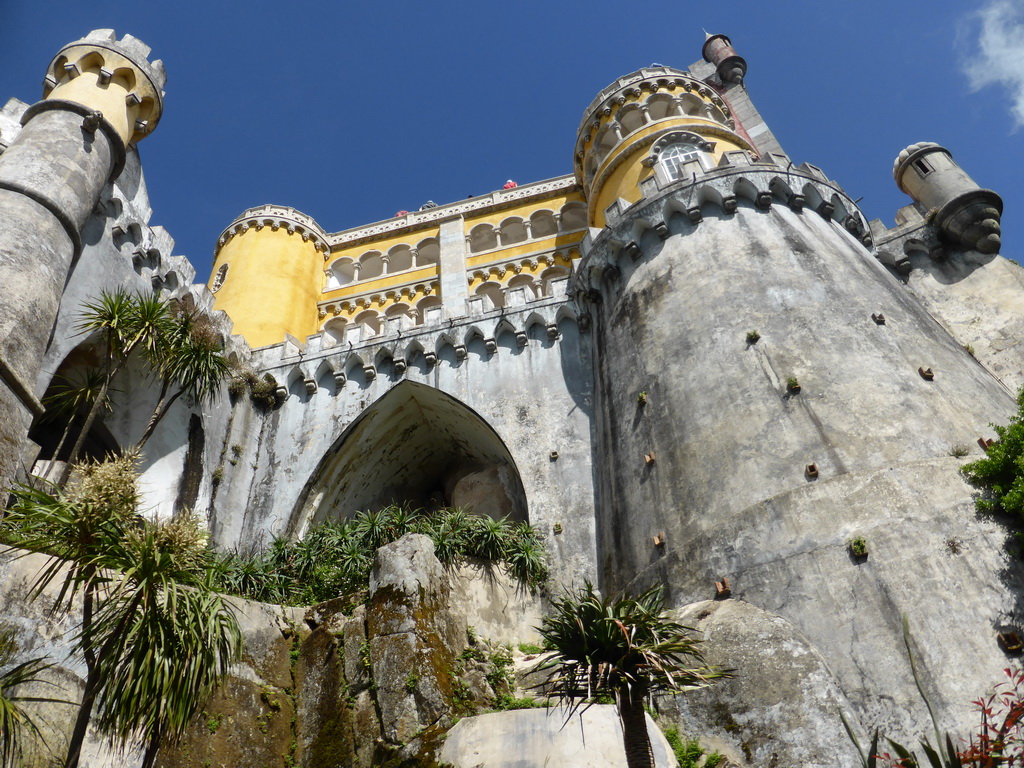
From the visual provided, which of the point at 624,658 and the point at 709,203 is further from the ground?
the point at 709,203

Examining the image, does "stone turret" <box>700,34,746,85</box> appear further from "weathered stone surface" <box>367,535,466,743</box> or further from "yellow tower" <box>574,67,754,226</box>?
"weathered stone surface" <box>367,535,466,743</box>

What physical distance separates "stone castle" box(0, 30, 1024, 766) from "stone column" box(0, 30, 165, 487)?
65mm

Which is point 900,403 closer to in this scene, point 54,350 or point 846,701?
point 846,701

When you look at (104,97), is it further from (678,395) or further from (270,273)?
(678,395)

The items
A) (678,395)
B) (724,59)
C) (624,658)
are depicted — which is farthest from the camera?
(724,59)

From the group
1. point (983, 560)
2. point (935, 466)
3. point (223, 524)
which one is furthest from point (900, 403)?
point (223, 524)

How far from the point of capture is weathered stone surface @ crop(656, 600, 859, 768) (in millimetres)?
9906

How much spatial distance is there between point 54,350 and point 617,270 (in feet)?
38.8

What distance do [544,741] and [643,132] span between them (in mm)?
19237

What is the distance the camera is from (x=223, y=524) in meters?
18.9

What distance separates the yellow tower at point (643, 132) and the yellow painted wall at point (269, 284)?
10627 millimetres

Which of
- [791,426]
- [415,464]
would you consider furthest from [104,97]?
[791,426]

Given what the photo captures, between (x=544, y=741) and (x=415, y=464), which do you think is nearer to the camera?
(x=544, y=741)

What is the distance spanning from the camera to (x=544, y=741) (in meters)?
10.0
